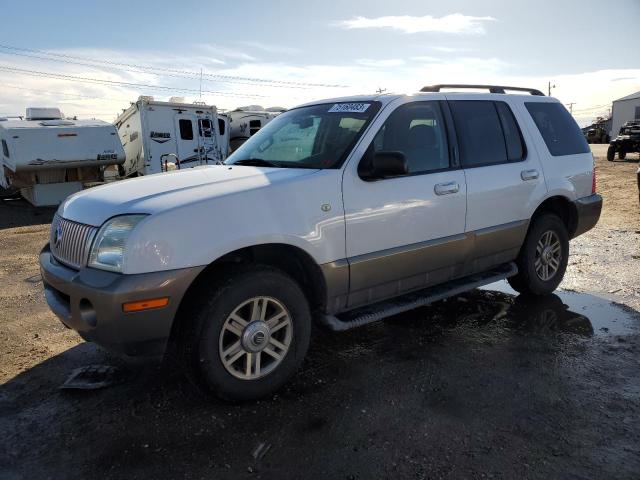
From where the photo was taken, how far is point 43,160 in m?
12.5

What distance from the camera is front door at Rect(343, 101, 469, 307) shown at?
3.56m

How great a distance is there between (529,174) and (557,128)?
858 mm

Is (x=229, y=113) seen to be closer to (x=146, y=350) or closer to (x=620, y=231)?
(x=620, y=231)

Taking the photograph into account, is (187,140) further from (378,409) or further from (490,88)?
(378,409)

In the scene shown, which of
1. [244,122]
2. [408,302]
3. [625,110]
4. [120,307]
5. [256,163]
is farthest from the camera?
[625,110]

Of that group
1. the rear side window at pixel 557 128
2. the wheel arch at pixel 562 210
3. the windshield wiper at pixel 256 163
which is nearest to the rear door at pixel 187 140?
the windshield wiper at pixel 256 163

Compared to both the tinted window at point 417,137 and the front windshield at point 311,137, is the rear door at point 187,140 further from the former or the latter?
the tinted window at point 417,137

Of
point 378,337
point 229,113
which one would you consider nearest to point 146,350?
point 378,337

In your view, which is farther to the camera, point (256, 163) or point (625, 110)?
point (625, 110)

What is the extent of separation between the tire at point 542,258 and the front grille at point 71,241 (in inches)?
150

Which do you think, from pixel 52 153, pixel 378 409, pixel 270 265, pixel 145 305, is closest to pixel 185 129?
pixel 52 153

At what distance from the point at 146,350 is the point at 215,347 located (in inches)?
15.0

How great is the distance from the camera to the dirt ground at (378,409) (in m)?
2.65

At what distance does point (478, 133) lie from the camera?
4.45 metres
